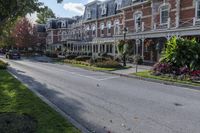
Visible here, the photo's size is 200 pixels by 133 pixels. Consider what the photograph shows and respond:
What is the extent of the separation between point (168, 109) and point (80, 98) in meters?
3.90

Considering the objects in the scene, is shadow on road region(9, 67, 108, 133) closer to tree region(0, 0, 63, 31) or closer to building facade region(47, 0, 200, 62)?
tree region(0, 0, 63, 31)

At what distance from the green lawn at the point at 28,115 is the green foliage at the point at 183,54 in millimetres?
12662

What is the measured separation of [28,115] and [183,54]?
622 inches

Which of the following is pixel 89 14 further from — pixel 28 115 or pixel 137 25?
pixel 28 115

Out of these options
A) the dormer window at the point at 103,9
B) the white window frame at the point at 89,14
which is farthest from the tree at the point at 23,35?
the dormer window at the point at 103,9

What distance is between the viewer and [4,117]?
7664 mm

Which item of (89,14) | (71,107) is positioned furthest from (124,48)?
(89,14)

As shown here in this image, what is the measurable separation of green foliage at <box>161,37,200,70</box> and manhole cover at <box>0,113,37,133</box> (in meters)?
15.5

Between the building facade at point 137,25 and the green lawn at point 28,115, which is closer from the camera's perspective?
the green lawn at point 28,115

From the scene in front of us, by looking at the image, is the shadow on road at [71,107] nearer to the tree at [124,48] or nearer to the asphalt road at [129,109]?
the asphalt road at [129,109]

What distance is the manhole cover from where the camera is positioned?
6.76m

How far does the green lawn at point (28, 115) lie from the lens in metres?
7.19

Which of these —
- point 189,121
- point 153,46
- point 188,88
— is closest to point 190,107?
point 189,121

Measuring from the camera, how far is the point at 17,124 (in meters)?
7.09
